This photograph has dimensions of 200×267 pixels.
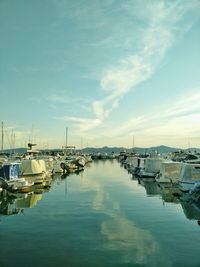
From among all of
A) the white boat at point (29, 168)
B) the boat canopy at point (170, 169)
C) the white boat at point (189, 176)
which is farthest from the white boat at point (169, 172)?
the white boat at point (29, 168)

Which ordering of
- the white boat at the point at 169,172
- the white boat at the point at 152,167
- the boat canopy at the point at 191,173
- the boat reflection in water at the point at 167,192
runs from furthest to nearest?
1. the white boat at the point at 152,167
2. the white boat at the point at 169,172
3. the boat canopy at the point at 191,173
4. the boat reflection in water at the point at 167,192

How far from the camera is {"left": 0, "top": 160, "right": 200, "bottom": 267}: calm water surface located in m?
15.8

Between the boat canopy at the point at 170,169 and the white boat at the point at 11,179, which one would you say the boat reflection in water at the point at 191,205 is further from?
the white boat at the point at 11,179

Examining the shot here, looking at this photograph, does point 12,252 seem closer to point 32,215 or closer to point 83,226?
point 83,226

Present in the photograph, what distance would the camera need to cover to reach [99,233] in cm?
2006

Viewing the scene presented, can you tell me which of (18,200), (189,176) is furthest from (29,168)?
(189,176)

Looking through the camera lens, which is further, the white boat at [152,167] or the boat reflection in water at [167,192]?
the white boat at [152,167]

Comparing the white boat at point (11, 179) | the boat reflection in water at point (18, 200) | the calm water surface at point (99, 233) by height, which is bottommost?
the calm water surface at point (99, 233)

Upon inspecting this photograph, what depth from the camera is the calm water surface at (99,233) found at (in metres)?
15.8

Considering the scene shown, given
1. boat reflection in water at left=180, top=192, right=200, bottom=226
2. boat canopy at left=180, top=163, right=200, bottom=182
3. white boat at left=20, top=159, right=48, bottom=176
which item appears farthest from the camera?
white boat at left=20, top=159, right=48, bottom=176

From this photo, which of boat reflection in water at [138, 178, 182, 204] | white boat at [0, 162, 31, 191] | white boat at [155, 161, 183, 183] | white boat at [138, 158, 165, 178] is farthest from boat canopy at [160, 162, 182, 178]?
white boat at [0, 162, 31, 191]

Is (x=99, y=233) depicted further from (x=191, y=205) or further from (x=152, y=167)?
(x=152, y=167)

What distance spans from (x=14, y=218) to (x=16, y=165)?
16.5 m

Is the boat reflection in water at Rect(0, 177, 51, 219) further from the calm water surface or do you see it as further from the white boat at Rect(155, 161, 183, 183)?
the white boat at Rect(155, 161, 183, 183)
